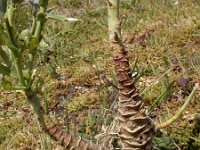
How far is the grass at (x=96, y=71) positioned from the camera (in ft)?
8.32

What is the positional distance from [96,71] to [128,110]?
4.71 feet

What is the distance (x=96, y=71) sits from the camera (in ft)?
10.6

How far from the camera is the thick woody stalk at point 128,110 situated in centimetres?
176

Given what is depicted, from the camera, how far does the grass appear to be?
2535mm

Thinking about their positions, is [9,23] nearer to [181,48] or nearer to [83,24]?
[181,48]

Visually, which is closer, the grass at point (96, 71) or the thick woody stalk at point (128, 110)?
the thick woody stalk at point (128, 110)

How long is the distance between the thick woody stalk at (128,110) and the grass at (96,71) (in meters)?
0.25

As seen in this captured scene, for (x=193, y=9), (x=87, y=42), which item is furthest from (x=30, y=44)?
(x=193, y=9)

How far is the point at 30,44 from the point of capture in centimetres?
163

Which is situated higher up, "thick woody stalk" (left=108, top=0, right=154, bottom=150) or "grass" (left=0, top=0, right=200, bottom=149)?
"grass" (left=0, top=0, right=200, bottom=149)

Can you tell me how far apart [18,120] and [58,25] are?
2.38m

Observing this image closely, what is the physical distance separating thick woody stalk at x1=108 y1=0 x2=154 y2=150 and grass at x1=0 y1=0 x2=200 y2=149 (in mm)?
245

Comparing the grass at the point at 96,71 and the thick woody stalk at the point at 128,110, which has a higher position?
the grass at the point at 96,71

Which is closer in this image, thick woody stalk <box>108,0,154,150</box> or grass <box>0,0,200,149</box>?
thick woody stalk <box>108,0,154,150</box>
